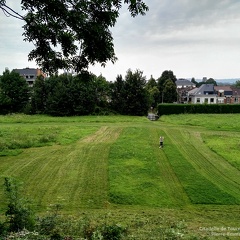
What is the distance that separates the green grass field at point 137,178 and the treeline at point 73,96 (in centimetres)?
2352

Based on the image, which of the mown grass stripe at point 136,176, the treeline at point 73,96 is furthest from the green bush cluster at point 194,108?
the mown grass stripe at point 136,176

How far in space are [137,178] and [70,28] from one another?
30.1ft

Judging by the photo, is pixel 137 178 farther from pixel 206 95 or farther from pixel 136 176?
pixel 206 95

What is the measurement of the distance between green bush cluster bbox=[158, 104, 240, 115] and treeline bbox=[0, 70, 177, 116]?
4.06 metres

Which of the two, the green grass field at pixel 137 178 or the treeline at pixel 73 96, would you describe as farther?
the treeline at pixel 73 96

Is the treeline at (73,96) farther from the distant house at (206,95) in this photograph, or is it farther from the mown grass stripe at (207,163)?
the mown grass stripe at (207,163)

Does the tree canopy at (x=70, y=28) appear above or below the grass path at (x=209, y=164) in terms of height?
above

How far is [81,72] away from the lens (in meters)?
7.71

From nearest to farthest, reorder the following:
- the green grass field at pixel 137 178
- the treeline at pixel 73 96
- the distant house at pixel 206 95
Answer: the green grass field at pixel 137 178
the treeline at pixel 73 96
the distant house at pixel 206 95

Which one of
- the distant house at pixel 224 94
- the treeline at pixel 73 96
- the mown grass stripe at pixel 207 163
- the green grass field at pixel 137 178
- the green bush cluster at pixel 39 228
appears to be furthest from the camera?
the distant house at pixel 224 94

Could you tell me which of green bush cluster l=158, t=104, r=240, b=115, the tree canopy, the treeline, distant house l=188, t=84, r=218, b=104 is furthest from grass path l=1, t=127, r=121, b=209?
distant house l=188, t=84, r=218, b=104

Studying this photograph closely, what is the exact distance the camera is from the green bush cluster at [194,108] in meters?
46.1

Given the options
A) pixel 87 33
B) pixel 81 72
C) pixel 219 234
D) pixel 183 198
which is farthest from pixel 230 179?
pixel 87 33

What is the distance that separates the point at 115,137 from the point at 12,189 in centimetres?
1840
